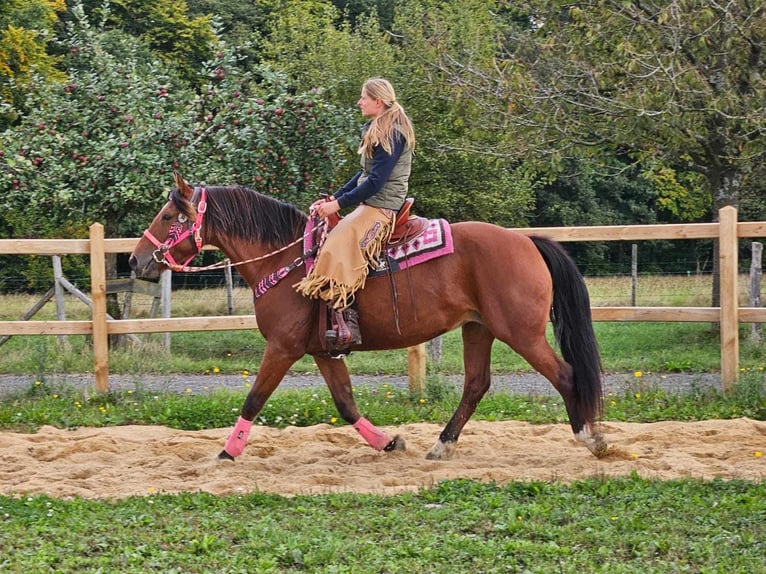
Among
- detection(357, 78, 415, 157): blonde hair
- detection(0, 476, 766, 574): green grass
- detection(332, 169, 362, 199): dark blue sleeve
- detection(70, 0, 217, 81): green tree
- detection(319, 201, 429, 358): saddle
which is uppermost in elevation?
detection(70, 0, 217, 81): green tree

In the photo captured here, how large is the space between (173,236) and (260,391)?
133 centimetres

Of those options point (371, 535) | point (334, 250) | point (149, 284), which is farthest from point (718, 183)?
point (371, 535)

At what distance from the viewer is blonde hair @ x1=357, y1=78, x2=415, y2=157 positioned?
6.67 m

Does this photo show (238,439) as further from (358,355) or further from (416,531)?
(358,355)

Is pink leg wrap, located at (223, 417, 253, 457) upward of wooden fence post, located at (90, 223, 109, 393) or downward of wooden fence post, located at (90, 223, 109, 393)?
downward

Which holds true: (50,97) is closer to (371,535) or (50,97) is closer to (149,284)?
(149,284)

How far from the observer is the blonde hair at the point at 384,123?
21.9ft

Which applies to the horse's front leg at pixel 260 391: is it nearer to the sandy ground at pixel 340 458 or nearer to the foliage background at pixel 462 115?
the sandy ground at pixel 340 458

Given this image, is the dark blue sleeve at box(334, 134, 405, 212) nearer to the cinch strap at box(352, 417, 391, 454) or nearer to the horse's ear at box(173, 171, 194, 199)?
the horse's ear at box(173, 171, 194, 199)

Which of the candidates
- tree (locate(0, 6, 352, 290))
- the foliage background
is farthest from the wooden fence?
tree (locate(0, 6, 352, 290))

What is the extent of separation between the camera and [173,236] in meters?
7.13

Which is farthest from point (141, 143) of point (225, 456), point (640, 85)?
point (225, 456)

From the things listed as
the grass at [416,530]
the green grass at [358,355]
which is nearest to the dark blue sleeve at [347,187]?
the grass at [416,530]

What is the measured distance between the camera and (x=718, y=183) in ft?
47.2
